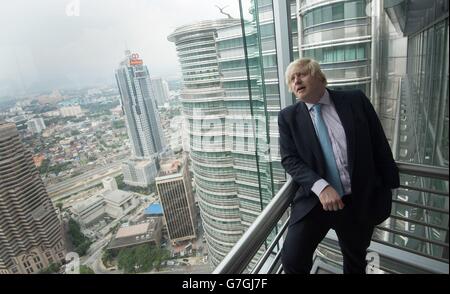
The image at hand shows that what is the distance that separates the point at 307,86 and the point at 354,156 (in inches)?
16.5

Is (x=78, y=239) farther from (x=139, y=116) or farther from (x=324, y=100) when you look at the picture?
(x=324, y=100)

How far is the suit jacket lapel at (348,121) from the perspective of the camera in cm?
118

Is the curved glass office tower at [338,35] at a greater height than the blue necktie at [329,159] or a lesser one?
greater

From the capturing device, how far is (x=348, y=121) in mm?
1200

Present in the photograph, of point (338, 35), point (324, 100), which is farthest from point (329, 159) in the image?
point (338, 35)

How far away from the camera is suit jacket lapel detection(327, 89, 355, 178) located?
3.89 ft

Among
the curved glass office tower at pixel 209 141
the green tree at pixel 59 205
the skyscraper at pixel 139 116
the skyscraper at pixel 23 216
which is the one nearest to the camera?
the skyscraper at pixel 23 216

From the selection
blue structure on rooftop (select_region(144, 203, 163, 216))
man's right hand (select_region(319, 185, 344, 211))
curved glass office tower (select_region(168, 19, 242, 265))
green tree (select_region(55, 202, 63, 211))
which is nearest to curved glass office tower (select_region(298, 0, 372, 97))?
curved glass office tower (select_region(168, 19, 242, 265))

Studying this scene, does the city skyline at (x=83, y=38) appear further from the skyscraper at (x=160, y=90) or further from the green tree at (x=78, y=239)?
the green tree at (x=78, y=239)

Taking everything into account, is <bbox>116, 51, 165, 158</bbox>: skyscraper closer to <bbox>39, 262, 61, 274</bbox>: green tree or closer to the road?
the road

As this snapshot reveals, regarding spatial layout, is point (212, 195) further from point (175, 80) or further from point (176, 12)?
point (176, 12)

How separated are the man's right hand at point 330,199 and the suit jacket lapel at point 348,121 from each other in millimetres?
153

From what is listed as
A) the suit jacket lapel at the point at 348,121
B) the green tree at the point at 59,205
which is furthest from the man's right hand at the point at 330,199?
the green tree at the point at 59,205
